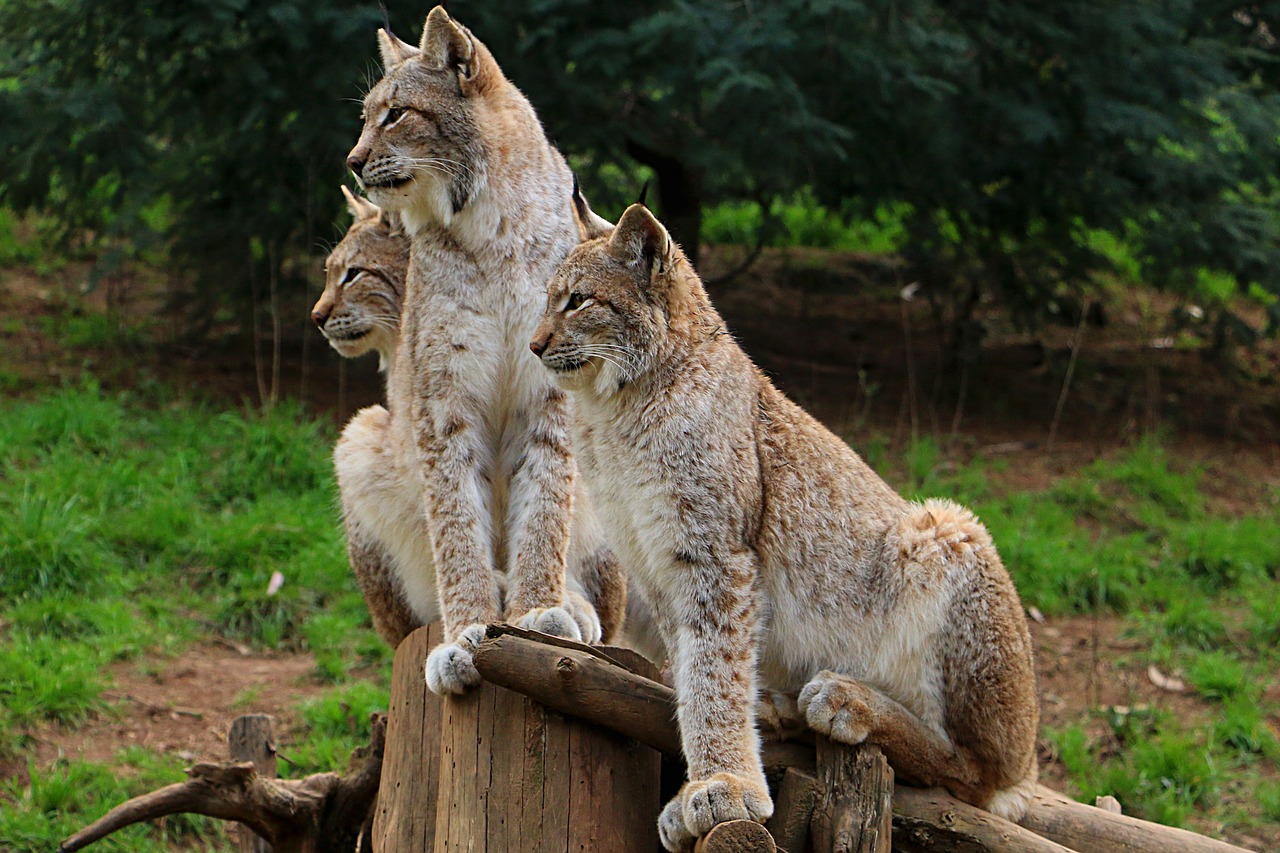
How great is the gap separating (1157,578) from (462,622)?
5654 millimetres

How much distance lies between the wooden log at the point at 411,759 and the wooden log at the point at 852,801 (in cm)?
143

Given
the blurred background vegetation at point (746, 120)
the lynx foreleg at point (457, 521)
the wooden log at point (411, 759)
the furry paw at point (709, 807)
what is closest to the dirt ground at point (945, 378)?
the blurred background vegetation at point (746, 120)

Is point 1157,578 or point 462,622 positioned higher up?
point 462,622

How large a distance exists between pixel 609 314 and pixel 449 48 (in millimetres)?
1379

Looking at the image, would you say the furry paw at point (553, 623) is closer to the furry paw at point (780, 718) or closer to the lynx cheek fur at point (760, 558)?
the lynx cheek fur at point (760, 558)

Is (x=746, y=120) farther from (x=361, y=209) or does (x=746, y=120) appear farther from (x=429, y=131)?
(x=429, y=131)

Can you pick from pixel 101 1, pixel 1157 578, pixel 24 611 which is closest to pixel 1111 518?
pixel 1157 578

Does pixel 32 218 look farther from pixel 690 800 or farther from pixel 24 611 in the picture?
pixel 690 800

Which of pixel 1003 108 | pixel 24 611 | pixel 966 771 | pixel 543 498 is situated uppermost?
pixel 1003 108

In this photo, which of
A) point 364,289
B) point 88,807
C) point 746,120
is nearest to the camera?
point 364,289

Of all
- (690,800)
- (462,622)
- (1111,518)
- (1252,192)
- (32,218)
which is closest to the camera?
(690,800)

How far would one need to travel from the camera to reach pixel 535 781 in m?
4.20

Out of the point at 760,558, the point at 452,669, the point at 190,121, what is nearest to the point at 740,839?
the point at 760,558

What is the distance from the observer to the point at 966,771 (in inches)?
176
